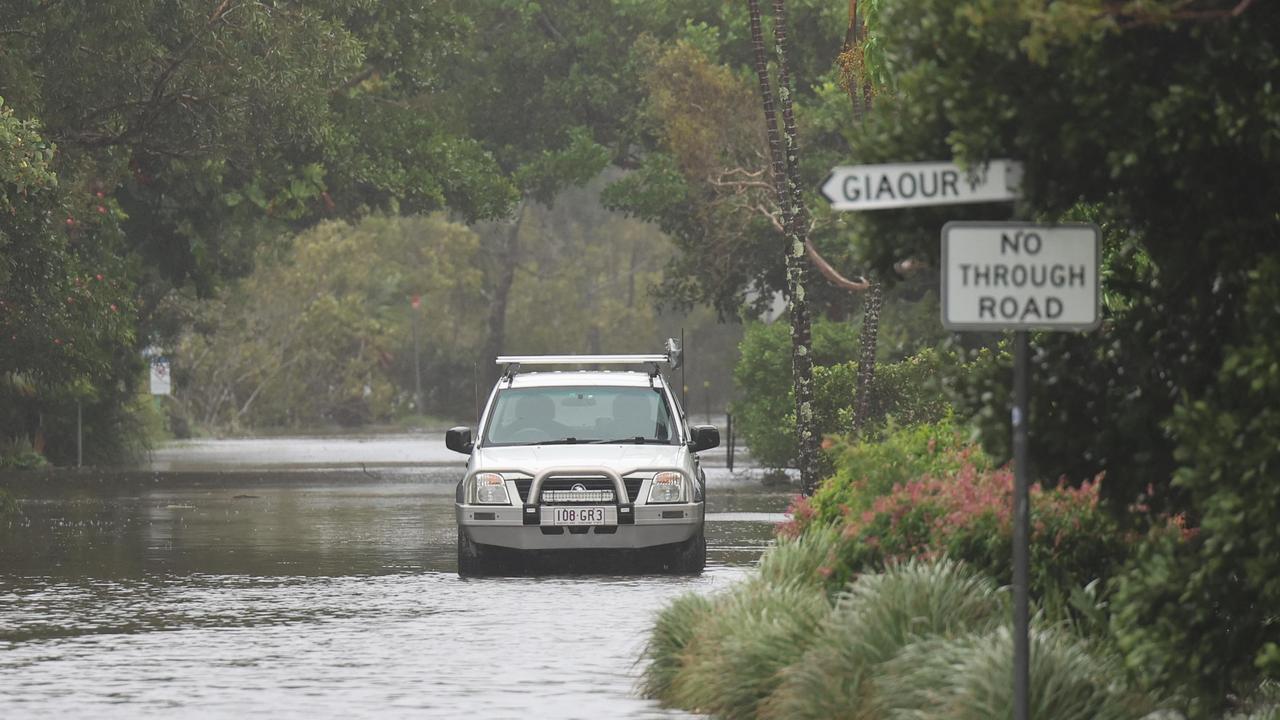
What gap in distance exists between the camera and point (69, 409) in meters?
46.9

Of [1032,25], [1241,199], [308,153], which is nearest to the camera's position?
[1032,25]

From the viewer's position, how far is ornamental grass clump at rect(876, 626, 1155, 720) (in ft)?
31.5

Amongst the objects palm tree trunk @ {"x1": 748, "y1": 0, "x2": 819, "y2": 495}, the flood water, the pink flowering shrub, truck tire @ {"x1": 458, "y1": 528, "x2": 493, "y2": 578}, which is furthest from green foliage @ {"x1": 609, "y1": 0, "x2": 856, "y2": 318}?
the pink flowering shrub

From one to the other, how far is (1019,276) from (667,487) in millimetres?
10675

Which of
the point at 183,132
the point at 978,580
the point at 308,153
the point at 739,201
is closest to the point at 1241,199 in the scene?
the point at 978,580

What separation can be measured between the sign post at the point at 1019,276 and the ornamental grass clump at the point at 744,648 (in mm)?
2333

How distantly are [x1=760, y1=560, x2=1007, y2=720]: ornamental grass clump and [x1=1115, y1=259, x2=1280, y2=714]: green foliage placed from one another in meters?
1.51

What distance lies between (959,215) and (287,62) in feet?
80.4

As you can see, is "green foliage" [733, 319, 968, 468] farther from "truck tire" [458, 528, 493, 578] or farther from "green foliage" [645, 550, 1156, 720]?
"green foliage" [645, 550, 1156, 720]

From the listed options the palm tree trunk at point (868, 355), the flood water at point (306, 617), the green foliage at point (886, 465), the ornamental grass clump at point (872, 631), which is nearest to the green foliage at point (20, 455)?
the flood water at point (306, 617)

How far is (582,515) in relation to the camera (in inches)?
773

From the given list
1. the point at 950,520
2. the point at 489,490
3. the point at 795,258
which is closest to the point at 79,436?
the point at 795,258

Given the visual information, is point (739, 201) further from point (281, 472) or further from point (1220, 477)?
point (1220, 477)

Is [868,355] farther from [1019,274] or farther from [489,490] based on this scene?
[1019,274]
